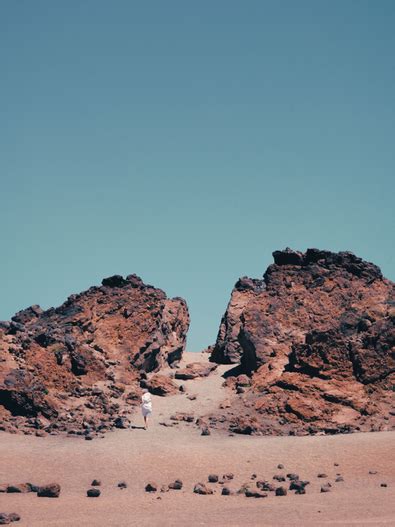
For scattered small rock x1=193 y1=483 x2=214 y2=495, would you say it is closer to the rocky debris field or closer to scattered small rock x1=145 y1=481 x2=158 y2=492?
the rocky debris field

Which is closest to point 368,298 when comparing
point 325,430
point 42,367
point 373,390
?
point 373,390

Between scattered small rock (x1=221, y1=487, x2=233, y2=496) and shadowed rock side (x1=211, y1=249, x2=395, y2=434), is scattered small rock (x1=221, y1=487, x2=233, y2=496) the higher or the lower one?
the lower one

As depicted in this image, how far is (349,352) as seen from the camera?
106ft

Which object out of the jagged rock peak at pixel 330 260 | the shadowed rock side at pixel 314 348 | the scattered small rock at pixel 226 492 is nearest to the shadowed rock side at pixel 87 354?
the shadowed rock side at pixel 314 348

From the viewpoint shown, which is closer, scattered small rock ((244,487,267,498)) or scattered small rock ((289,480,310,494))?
scattered small rock ((244,487,267,498))

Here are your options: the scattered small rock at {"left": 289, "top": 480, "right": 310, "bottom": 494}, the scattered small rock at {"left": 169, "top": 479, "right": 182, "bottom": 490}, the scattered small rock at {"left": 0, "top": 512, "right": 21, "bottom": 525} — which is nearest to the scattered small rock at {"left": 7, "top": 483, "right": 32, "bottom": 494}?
the scattered small rock at {"left": 0, "top": 512, "right": 21, "bottom": 525}

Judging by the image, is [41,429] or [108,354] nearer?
[41,429]

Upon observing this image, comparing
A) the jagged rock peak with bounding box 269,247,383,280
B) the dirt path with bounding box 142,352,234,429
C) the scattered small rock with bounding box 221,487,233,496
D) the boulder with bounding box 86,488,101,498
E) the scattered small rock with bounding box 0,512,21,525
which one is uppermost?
the jagged rock peak with bounding box 269,247,383,280

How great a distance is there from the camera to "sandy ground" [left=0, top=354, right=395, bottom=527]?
15586 mm

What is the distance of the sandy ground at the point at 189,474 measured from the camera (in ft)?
51.1

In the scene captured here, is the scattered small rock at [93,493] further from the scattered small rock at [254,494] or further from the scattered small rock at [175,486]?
the scattered small rock at [254,494]

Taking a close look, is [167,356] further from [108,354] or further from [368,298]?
[368,298]

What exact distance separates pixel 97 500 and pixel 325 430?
1370 cm

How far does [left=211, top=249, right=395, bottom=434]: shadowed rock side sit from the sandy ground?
3.53 metres
